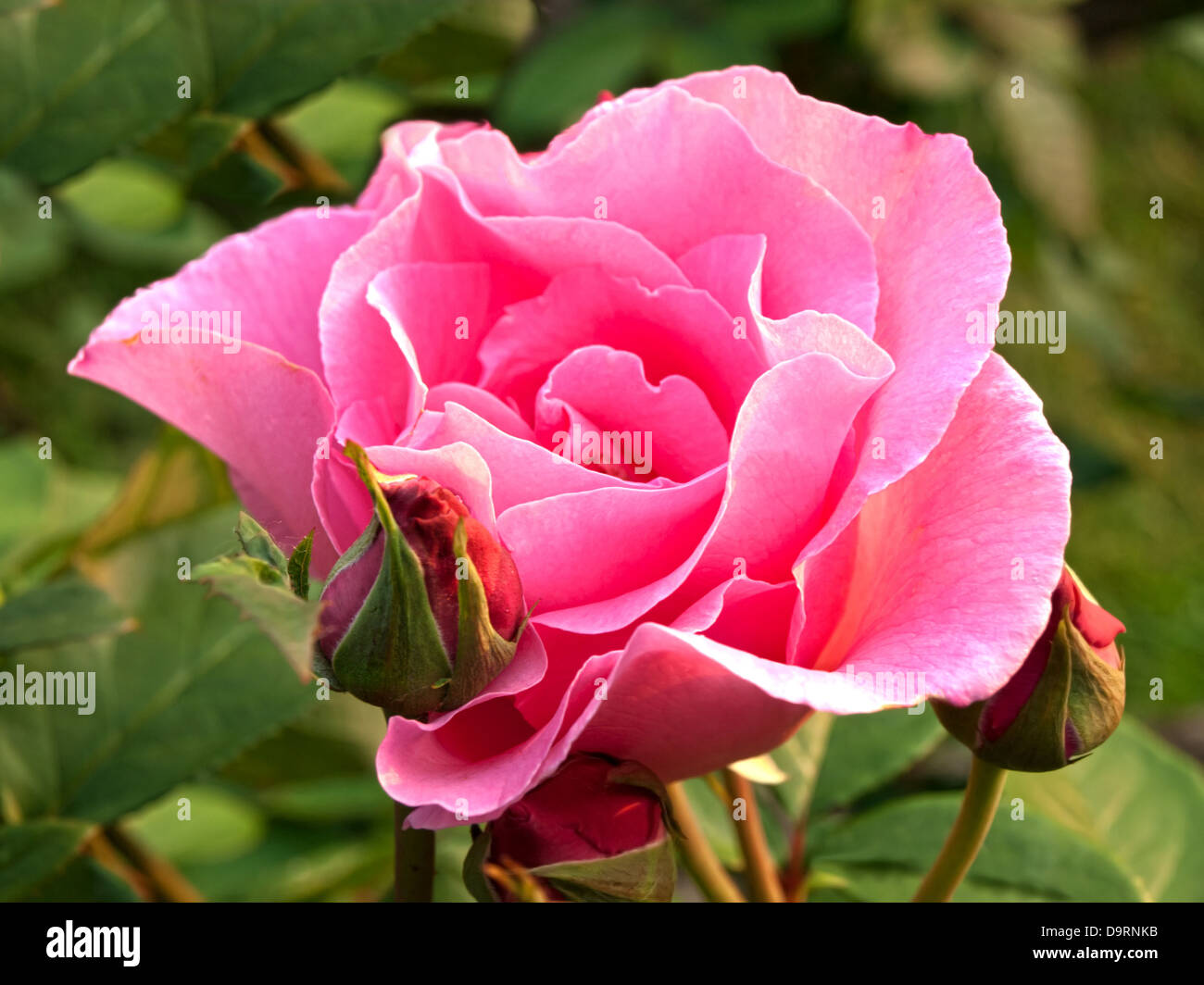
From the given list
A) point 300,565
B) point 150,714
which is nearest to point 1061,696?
point 300,565

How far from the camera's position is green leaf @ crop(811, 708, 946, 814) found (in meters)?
0.69

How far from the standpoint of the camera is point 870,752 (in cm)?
70

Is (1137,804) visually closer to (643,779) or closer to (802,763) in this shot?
(802,763)

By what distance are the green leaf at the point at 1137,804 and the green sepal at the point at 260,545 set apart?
19.1 inches

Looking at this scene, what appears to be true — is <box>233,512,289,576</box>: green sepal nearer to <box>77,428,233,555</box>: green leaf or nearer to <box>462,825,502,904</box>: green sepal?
<box>462,825,502,904</box>: green sepal

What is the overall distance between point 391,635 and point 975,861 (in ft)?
1.22

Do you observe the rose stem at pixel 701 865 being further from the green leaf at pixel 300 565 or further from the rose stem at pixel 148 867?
the rose stem at pixel 148 867

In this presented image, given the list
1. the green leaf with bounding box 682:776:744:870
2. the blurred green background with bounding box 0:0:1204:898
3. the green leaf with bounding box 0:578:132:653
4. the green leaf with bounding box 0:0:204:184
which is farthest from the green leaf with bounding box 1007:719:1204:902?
the green leaf with bounding box 0:0:204:184

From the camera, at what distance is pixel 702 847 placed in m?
0.52

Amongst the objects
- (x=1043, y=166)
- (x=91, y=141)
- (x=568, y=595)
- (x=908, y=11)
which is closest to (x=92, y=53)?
(x=91, y=141)

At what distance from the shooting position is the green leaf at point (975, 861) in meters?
0.58
